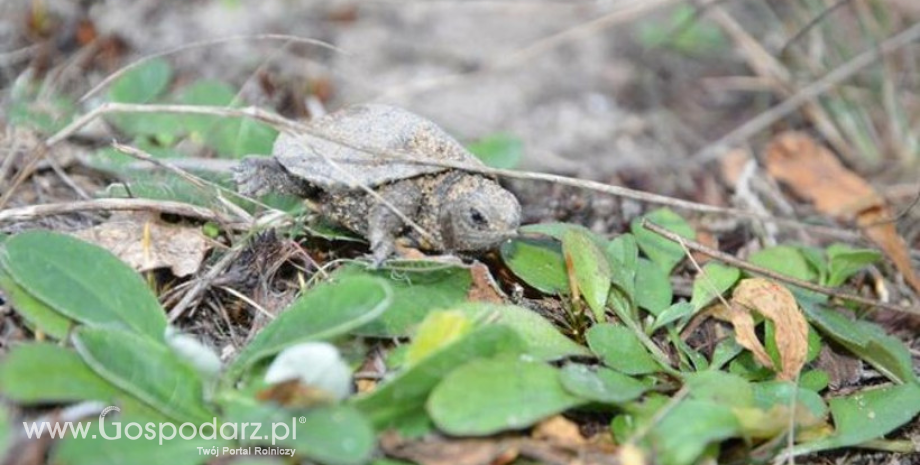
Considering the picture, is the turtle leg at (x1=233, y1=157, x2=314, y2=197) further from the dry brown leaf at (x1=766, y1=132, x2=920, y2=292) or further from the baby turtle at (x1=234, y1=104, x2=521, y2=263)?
the dry brown leaf at (x1=766, y1=132, x2=920, y2=292)

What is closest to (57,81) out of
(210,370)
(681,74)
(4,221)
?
(4,221)

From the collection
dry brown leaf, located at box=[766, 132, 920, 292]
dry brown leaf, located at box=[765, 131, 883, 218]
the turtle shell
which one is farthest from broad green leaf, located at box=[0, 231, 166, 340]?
dry brown leaf, located at box=[765, 131, 883, 218]

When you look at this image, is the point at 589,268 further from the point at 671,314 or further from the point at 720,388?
the point at 720,388

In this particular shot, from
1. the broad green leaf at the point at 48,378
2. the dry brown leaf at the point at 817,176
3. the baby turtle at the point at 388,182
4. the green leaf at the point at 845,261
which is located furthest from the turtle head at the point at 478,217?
the dry brown leaf at the point at 817,176

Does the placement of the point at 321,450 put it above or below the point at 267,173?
below

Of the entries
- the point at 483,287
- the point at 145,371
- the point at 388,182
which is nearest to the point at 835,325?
the point at 483,287

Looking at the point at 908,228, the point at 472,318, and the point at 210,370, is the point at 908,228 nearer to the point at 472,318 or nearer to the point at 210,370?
the point at 472,318

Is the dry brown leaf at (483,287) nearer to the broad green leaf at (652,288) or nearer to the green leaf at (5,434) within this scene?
the broad green leaf at (652,288)
